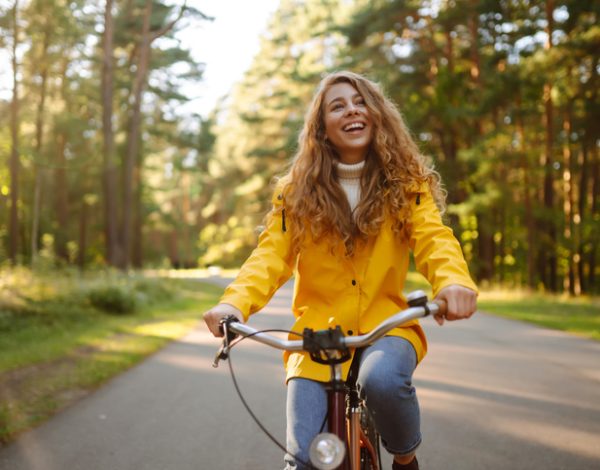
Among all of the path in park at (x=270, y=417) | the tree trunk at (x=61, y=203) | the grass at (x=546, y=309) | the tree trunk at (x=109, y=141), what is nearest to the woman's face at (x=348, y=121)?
the path in park at (x=270, y=417)

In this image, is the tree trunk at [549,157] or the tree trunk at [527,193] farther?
the tree trunk at [527,193]

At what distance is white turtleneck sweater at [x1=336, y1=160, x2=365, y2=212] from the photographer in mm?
3188

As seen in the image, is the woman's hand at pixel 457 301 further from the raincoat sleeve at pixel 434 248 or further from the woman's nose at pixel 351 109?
the woman's nose at pixel 351 109

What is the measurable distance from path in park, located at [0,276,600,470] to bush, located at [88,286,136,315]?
7.28 meters

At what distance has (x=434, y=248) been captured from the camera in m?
2.79

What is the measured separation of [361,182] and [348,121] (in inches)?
11.2

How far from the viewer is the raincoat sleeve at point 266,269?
8.87 feet

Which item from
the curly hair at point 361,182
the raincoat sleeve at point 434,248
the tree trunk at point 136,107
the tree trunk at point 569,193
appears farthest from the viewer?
the tree trunk at point 136,107

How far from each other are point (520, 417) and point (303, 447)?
12.8ft

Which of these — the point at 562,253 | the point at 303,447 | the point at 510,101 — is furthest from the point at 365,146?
the point at 562,253

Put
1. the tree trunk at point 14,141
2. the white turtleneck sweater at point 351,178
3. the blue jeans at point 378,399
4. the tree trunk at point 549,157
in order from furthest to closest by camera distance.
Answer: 1. the tree trunk at point 549,157
2. the tree trunk at point 14,141
3. the white turtleneck sweater at point 351,178
4. the blue jeans at point 378,399

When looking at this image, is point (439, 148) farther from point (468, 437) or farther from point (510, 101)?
point (468, 437)

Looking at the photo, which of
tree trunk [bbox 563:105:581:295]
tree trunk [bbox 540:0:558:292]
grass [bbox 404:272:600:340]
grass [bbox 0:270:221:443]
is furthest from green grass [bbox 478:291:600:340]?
grass [bbox 0:270:221:443]

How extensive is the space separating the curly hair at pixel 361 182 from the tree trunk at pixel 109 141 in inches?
755
